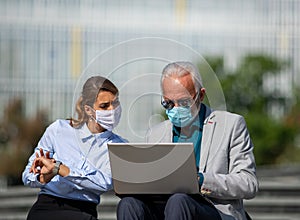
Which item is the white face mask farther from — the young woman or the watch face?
the watch face

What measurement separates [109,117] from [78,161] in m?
0.28

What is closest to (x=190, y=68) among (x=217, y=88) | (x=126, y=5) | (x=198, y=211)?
(x=217, y=88)

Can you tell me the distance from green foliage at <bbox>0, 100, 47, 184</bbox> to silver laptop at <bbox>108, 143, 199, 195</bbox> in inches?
588

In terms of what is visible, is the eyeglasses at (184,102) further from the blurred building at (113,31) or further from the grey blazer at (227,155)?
Result: the blurred building at (113,31)

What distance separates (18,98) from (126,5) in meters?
4.42

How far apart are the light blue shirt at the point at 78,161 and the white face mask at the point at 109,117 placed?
49 millimetres

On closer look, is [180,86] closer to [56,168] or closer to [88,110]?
[88,110]

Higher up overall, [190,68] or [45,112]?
[190,68]

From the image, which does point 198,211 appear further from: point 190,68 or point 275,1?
point 275,1

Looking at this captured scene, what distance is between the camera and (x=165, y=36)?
21656mm

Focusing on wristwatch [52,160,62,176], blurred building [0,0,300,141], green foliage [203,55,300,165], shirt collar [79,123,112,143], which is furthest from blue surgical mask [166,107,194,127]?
blurred building [0,0,300,141]

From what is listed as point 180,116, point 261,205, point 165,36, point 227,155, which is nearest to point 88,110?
point 180,116

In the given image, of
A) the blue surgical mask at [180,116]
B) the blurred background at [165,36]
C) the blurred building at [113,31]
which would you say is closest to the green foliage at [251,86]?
the blurred background at [165,36]

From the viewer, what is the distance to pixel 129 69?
371 centimetres
